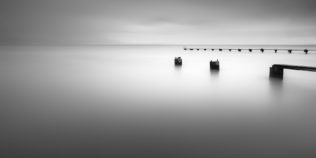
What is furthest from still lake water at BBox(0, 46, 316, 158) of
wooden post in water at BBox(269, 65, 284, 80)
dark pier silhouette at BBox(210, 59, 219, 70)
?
dark pier silhouette at BBox(210, 59, 219, 70)

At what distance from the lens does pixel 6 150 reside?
349cm

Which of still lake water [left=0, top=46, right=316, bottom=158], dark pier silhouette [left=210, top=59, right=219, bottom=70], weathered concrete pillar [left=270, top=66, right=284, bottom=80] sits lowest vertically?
still lake water [left=0, top=46, right=316, bottom=158]

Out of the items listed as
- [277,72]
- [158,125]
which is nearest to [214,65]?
[277,72]

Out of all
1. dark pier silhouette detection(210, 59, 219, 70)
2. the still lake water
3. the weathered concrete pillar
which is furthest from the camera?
dark pier silhouette detection(210, 59, 219, 70)

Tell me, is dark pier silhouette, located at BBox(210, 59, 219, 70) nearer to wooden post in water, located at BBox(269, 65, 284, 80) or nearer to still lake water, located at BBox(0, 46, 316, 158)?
wooden post in water, located at BBox(269, 65, 284, 80)

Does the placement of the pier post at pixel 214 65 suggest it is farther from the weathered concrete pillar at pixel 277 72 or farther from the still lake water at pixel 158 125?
the still lake water at pixel 158 125

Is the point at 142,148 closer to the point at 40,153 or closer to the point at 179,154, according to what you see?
the point at 179,154

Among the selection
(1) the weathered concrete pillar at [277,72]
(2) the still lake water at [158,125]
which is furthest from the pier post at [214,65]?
(2) the still lake water at [158,125]

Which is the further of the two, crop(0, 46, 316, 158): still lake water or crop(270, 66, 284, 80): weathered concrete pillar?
crop(270, 66, 284, 80): weathered concrete pillar

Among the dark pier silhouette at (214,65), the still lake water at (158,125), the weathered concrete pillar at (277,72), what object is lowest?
the still lake water at (158,125)

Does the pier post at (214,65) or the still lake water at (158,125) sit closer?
the still lake water at (158,125)

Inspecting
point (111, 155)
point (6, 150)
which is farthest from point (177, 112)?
point (6, 150)

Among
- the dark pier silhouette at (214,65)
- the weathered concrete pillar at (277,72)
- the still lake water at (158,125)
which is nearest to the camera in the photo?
the still lake water at (158,125)

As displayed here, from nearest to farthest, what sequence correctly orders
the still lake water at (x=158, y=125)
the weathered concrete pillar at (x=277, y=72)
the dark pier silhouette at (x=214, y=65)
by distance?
1. the still lake water at (x=158, y=125)
2. the weathered concrete pillar at (x=277, y=72)
3. the dark pier silhouette at (x=214, y=65)
